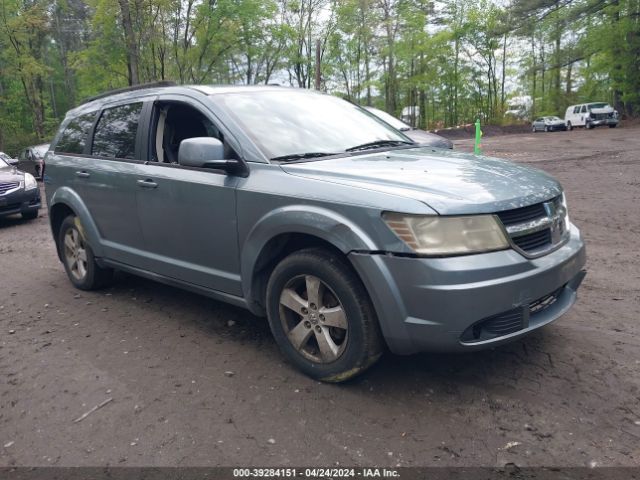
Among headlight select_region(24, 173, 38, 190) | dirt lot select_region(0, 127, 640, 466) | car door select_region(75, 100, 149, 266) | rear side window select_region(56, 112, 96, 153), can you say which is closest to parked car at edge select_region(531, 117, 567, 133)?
headlight select_region(24, 173, 38, 190)

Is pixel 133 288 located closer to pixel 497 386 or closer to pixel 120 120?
pixel 120 120

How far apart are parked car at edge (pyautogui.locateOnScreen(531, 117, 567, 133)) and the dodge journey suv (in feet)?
135

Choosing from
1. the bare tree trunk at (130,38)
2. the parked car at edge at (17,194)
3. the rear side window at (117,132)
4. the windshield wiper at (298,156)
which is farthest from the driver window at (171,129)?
the bare tree trunk at (130,38)

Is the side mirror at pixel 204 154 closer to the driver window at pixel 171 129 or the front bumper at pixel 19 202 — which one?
the driver window at pixel 171 129

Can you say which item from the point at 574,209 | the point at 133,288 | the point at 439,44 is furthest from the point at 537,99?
the point at 133,288

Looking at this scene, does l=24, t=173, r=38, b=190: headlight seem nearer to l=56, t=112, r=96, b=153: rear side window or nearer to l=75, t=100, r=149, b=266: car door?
l=56, t=112, r=96, b=153: rear side window

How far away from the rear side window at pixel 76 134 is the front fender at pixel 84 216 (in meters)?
0.41

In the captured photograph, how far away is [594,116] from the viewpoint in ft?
122

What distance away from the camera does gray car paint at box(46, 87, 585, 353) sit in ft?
9.15

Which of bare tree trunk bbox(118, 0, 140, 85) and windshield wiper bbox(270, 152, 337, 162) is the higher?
bare tree trunk bbox(118, 0, 140, 85)

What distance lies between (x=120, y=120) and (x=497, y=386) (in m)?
3.69

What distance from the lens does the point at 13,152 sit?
4100 centimetres

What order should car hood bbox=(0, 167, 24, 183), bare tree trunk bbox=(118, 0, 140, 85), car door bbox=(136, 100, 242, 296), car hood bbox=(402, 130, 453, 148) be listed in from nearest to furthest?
car door bbox=(136, 100, 242, 296)
car hood bbox=(402, 130, 453, 148)
car hood bbox=(0, 167, 24, 183)
bare tree trunk bbox=(118, 0, 140, 85)

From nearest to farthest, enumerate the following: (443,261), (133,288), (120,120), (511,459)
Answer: (511,459) < (443,261) < (120,120) < (133,288)
